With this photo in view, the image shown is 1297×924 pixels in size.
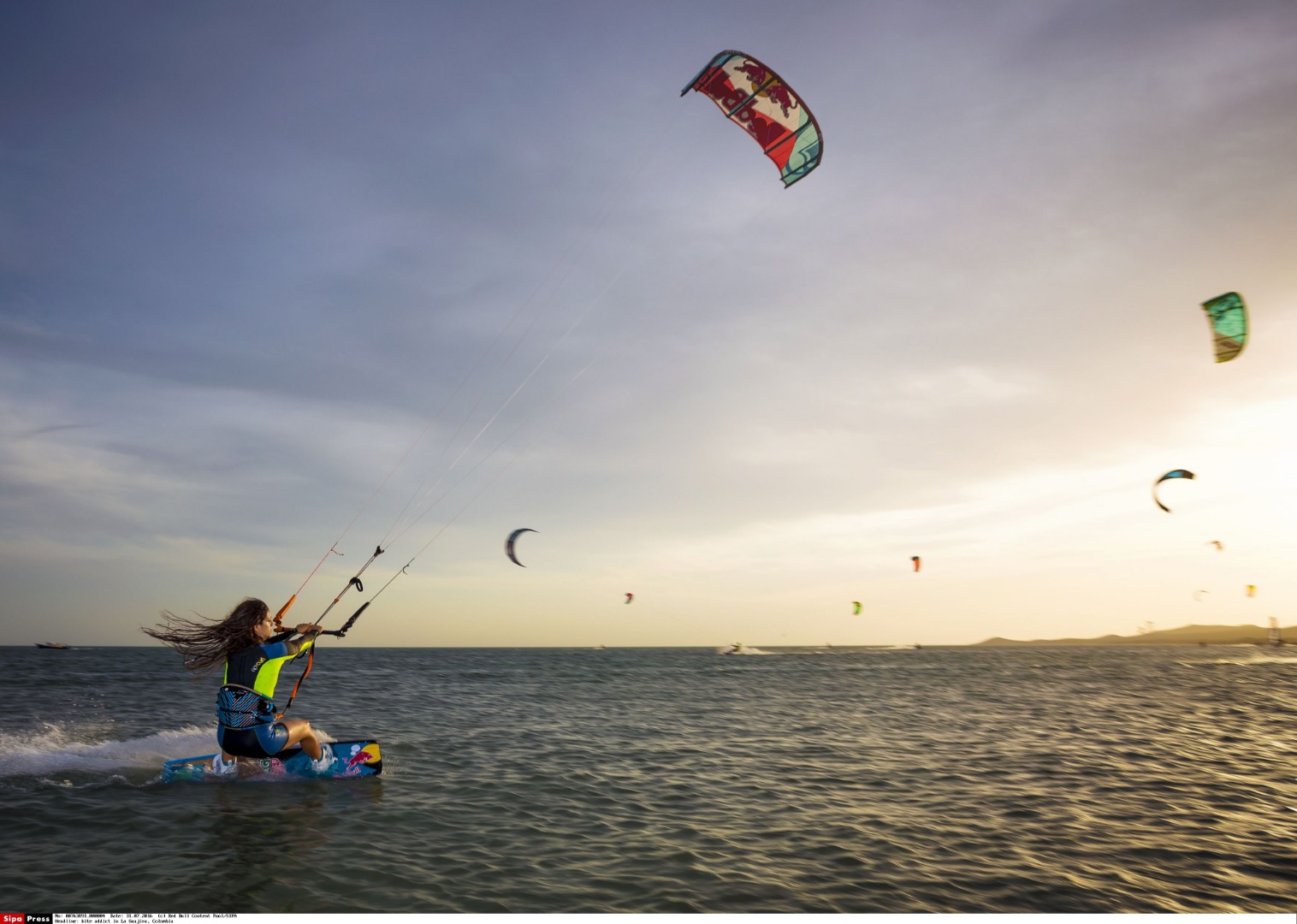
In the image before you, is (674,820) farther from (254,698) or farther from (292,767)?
(292,767)

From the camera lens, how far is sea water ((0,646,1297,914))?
5.86 metres

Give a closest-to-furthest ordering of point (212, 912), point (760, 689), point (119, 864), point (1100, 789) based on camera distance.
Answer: point (212, 912)
point (119, 864)
point (1100, 789)
point (760, 689)

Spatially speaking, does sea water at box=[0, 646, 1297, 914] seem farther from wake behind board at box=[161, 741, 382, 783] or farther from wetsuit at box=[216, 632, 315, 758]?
wetsuit at box=[216, 632, 315, 758]

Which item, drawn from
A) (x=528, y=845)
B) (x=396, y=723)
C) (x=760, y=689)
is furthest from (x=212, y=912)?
(x=760, y=689)

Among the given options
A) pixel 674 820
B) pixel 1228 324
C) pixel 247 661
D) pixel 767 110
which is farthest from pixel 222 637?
pixel 1228 324

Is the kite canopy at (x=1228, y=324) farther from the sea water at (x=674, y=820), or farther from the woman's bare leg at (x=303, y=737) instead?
the woman's bare leg at (x=303, y=737)

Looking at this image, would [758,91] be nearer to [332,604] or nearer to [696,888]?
[332,604]

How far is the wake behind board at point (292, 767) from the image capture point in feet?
32.5

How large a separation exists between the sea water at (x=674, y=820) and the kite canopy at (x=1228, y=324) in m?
8.14

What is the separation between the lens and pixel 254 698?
28.0 feet

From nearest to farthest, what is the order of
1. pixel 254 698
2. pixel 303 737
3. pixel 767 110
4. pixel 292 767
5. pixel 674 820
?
1. pixel 674 820
2. pixel 254 698
3. pixel 303 737
4. pixel 292 767
5. pixel 767 110

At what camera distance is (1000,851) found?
23.1ft

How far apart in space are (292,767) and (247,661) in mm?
2690

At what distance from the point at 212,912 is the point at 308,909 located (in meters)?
0.72
